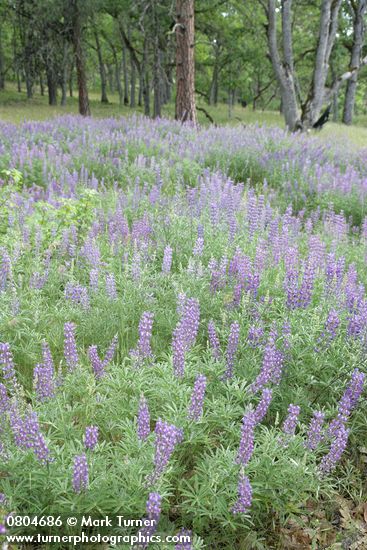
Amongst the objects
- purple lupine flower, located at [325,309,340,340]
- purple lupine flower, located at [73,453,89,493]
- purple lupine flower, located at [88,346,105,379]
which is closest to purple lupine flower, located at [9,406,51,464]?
purple lupine flower, located at [73,453,89,493]

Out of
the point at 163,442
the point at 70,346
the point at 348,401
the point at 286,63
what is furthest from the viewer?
the point at 286,63

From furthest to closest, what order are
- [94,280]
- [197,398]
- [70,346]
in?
[94,280] < [70,346] < [197,398]

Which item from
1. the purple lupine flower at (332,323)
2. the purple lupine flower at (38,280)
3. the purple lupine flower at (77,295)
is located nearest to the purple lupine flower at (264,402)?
the purple lupine flower at (332,323)

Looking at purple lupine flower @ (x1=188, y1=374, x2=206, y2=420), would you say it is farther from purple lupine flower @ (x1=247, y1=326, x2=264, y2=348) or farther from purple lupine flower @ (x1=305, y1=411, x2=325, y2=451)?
purple lupine flower @ (x1=247, y1=326, x2=264, y2=348)

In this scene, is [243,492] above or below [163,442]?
below

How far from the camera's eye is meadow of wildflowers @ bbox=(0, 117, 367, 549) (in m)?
2.32

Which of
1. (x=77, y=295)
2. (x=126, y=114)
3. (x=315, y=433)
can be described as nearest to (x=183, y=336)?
(x=315, y=433)

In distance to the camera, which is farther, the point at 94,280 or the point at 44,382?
the point at 94,280

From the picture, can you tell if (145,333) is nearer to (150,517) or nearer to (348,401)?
(150,517)

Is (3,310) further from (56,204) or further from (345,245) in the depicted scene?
(345,245)

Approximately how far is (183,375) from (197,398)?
0.44m

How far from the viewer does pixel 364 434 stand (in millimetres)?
3064

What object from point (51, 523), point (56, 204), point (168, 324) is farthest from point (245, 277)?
point (56, 204)

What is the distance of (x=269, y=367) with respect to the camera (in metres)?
2.63
